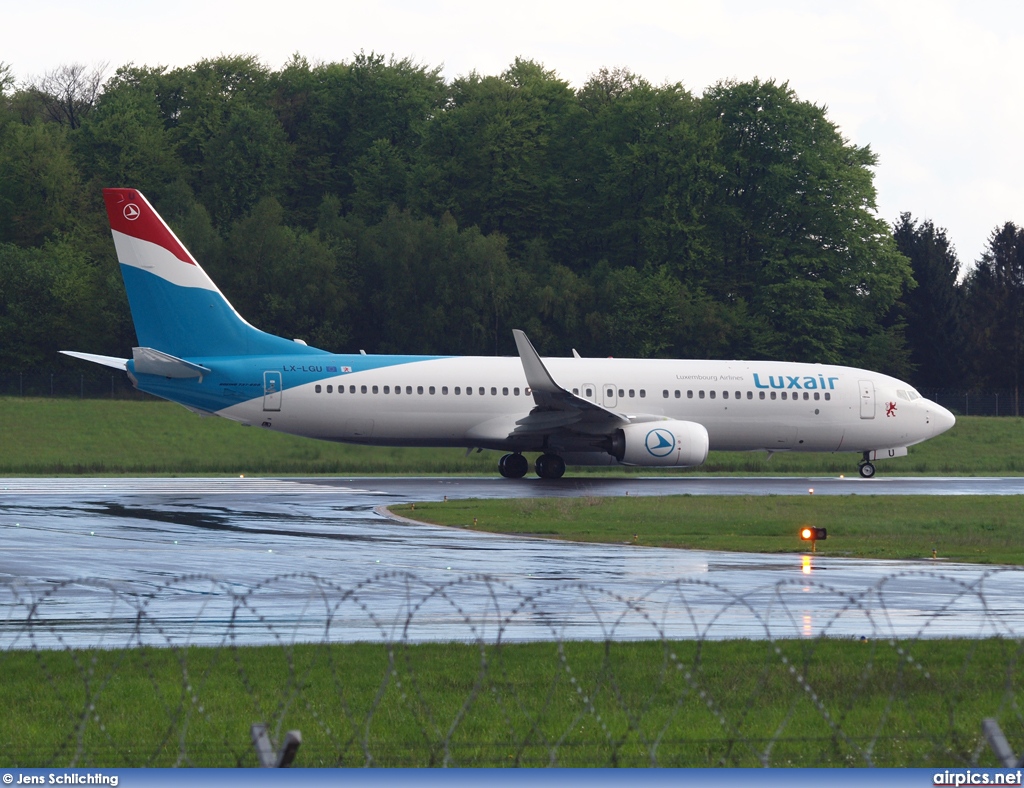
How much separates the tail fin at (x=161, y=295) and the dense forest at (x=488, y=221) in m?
33.0

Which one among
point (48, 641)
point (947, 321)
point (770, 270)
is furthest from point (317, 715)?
point (947, 321)

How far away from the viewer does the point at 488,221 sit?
86.6 metres

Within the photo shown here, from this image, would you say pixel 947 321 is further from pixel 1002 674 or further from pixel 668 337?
pixel 1002 674

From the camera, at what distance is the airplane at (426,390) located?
39562 mm

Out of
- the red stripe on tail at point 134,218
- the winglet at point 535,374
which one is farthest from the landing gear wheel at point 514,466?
the red stripe on tail at point 134,218

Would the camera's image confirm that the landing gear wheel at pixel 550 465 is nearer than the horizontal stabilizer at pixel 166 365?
No

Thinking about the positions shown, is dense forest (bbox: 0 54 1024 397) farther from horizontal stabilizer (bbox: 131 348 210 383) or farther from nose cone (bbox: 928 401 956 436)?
horizontal stabilizer (bbox: 131 348 210 383)

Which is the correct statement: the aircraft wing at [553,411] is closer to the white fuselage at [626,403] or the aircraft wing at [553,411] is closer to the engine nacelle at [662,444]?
the engine nacelle at [662,444]

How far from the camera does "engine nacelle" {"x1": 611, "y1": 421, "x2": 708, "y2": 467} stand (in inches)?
1547

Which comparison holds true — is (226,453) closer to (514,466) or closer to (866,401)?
(514,466)

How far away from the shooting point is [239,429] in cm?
5262

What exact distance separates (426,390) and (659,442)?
23.0 ft

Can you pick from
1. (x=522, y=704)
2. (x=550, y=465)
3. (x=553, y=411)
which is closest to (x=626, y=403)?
(x=550, y=465)

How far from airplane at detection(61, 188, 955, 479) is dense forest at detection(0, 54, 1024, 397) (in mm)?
32892
